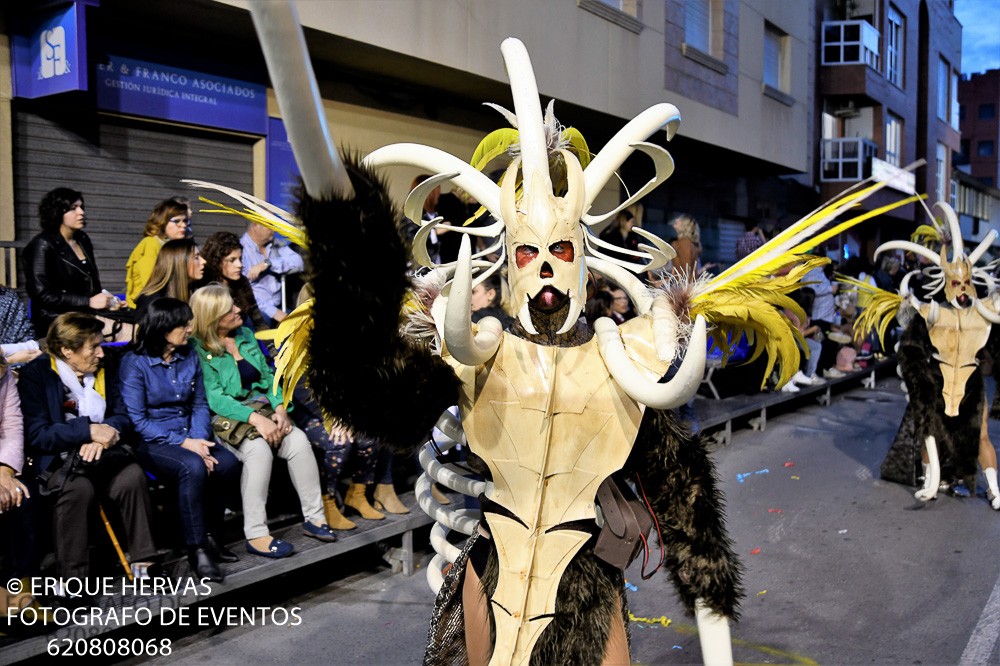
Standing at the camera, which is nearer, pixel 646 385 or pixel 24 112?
pixel 646 385

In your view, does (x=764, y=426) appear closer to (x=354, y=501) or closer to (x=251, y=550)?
(x=354, y=501)

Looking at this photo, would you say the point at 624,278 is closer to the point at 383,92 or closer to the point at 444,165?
the point at 444,165

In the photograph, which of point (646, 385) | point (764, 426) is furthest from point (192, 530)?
point (764, 426)

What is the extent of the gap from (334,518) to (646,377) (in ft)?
10.7

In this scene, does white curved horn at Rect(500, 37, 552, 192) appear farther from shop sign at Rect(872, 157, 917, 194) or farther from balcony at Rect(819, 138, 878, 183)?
shop sign at Rect(872, 157, 917, 194)

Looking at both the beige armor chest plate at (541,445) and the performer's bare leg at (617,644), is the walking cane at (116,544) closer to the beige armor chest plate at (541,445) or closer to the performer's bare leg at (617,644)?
the beige armor chest plate at (541,445)

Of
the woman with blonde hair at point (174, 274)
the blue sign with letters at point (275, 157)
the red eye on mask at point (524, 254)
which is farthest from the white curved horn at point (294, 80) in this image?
the blue sign with letters at point (275, 157)

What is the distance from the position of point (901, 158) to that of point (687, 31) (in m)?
15.5

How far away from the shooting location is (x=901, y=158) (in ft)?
88.4

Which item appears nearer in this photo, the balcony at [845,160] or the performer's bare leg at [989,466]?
the performer's bare leg at [989,466]

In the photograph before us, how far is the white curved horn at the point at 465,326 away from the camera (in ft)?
6.82

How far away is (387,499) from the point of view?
5.64 metres

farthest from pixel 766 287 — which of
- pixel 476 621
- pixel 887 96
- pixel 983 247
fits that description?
pixel 887 96

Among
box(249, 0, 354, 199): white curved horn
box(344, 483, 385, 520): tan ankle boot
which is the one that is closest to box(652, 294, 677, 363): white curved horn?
box(249, 0, 354, 199): white curved horn
